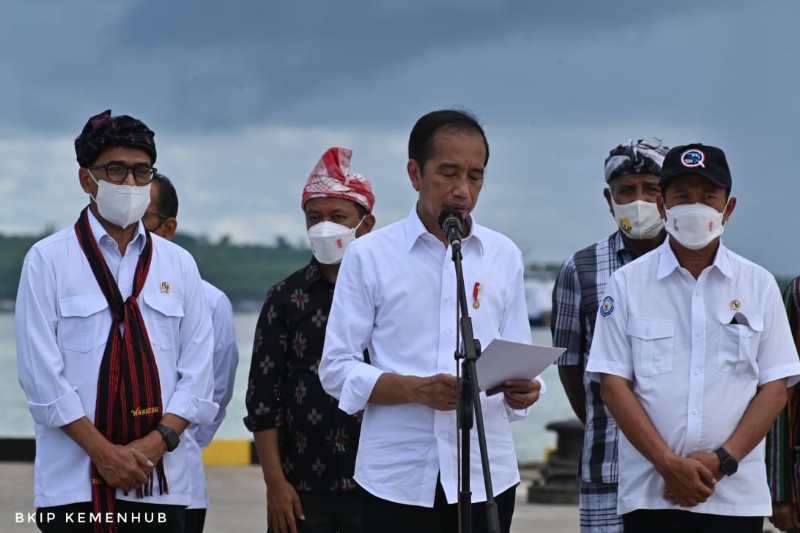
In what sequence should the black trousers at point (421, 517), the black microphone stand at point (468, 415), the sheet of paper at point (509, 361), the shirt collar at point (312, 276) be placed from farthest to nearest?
the shirt collar at point (312, 276)
the black trousers at point (421, 517)
the sheet of paper at point (509, 361)
the black microphone stand at point (468, 415)

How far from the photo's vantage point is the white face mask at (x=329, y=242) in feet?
16.4

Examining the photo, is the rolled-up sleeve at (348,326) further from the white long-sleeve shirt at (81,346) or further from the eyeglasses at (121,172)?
the eyeglasses at (121,172)

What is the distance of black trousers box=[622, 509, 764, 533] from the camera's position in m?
3.99

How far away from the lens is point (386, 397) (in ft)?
12.7

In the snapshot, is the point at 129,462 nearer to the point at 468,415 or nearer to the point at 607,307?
the point at 468,415

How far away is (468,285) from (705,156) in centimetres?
87

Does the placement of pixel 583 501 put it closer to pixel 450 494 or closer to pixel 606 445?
pixel 606 445

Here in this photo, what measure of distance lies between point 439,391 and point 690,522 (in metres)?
0.93

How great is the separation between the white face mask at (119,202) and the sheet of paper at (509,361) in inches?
54.2

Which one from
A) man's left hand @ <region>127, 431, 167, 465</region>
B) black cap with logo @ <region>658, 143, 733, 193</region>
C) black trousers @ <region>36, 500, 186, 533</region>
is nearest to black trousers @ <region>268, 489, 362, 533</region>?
black trousers @ <region>36, 500, 186, 533</region>

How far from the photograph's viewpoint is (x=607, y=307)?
13.9 ft

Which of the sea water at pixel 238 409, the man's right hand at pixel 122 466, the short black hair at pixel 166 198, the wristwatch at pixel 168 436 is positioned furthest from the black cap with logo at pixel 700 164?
the sea water at pixel 238 409

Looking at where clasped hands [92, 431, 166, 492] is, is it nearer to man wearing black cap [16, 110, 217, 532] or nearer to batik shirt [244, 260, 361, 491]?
man wearing black cap [16, 110, 217, 532]

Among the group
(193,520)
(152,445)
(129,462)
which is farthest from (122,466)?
(193,520)
